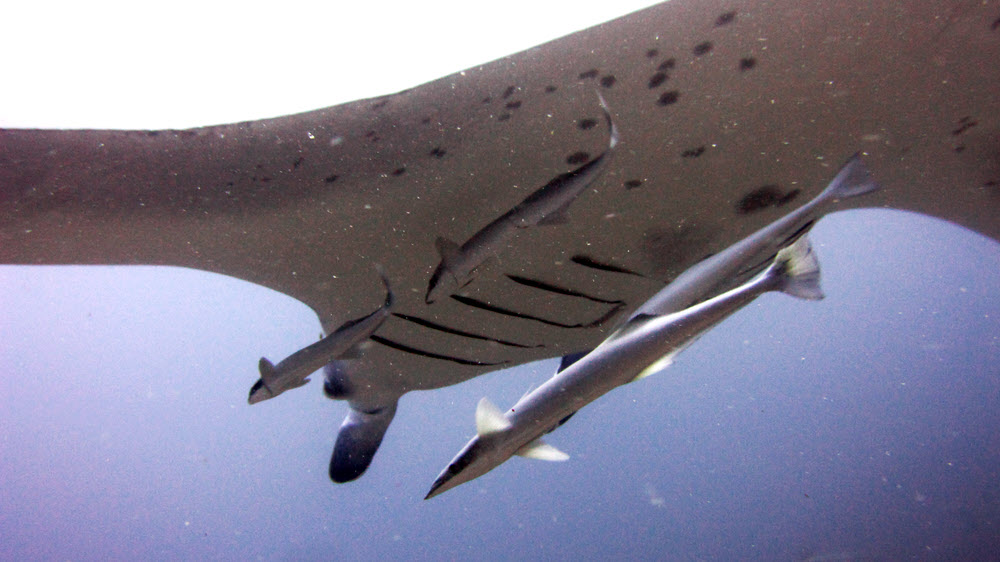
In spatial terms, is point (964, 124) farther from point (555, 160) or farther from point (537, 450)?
point (537, 450)

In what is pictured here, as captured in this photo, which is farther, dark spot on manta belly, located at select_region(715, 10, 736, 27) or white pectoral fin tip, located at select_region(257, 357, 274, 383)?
white pectoral fin tip, located at select_region(257, 357, 274, 383)

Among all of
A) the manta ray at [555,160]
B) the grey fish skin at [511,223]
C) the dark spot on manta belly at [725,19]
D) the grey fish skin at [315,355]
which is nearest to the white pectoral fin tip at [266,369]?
the grey fish skin at [315,355]

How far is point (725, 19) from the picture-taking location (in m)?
1.07

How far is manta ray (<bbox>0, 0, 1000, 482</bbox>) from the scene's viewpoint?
1103 millimetres

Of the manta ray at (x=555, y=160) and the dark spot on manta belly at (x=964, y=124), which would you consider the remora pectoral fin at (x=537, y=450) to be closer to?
the manta ray at (x=555, y=160)

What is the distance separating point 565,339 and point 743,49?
4.07ft

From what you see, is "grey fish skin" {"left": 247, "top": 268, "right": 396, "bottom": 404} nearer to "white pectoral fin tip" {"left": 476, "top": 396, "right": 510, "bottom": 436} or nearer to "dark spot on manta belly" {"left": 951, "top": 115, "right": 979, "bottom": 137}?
Result: "white pectoral fin tip" {"left": 476, "top": 396, "right": 510, "bottom": 436}

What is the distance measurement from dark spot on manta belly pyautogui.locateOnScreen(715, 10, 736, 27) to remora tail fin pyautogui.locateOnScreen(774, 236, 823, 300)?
50cm

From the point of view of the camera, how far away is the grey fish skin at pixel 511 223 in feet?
3.69

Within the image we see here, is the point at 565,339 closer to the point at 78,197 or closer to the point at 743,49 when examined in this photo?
the point at 743,49

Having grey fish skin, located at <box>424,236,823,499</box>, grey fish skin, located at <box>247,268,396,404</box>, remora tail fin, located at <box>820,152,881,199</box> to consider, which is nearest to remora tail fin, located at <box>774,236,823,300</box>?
grey fish skin, located at <box>424,236,823,499</box>

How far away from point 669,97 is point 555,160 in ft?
1.06

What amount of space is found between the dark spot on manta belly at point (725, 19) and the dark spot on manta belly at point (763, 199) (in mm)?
616

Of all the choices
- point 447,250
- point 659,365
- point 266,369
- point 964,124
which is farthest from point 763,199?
point 266,369
